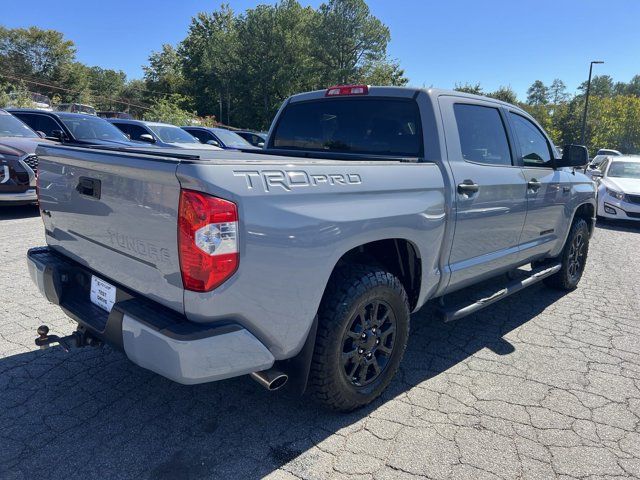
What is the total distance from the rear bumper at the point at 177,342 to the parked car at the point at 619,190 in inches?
414

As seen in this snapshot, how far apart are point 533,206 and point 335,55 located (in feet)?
169

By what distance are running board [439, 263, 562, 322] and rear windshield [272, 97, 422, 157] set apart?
3.69 feet

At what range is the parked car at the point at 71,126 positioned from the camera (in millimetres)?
8969

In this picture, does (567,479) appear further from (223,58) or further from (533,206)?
(223,58)

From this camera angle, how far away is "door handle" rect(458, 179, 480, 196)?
10.1 feet

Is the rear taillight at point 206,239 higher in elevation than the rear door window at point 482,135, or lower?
lower

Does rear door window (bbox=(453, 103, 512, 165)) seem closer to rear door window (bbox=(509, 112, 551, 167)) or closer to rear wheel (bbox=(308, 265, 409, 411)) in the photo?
rear door window (bbox=(509, 112, 551, 167))

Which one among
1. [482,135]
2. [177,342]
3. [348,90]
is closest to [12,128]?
[348,90]

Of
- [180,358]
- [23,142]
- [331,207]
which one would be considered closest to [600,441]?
[331,207]

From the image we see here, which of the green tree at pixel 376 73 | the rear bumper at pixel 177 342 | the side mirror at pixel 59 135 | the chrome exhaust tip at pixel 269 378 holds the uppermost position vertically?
the green tree at pixel 376 73

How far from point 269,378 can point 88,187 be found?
1.38m

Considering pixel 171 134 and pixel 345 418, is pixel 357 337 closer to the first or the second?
pixel 345 418

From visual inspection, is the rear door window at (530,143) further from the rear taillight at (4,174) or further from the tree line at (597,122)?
the tree line at (597,122)

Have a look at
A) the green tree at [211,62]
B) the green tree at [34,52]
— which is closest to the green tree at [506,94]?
the green tree at [211,62]
